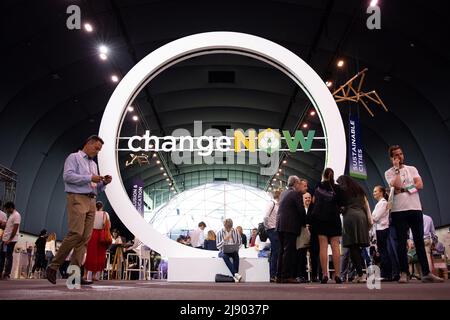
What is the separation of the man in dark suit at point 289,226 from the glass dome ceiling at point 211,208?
2902cm

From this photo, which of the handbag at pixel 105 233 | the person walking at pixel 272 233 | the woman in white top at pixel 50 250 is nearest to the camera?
the person walking at pixel 272 233

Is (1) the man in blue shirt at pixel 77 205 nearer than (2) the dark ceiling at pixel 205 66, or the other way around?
(1) the man in blue shirt at pixel 77 205

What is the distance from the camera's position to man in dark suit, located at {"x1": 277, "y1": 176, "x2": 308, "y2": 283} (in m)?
5.93

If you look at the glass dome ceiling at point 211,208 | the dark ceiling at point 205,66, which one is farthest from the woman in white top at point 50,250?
the glass dome ceiling at point 211,208

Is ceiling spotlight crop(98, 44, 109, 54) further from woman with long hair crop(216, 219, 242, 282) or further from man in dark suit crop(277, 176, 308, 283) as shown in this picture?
man in dark suit crop(277, 176, 308, 283)

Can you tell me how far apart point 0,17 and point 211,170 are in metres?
24.1

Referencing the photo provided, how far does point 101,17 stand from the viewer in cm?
1222

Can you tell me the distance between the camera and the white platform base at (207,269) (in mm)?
7328

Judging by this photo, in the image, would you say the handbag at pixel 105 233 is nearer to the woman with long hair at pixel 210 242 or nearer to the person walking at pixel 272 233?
the person walking at pixel 272 233

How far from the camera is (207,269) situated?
24.4ft

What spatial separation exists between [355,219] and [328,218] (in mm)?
349

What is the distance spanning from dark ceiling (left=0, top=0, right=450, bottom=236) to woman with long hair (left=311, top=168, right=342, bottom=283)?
6750 millimetres
